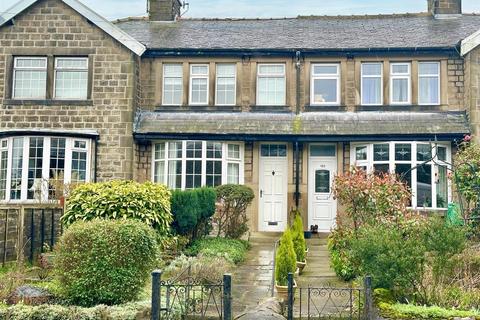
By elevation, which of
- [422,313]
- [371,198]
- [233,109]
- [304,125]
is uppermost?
[233,109]

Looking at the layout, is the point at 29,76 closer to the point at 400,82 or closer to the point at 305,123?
the point at 305,123

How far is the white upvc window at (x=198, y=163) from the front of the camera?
19609 mm

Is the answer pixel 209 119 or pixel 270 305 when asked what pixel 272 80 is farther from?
pixel 270 305

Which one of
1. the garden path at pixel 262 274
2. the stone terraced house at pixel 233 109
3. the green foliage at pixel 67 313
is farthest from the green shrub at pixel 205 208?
the green foliage at pixel 67 313

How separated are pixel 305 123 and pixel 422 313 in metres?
11.1

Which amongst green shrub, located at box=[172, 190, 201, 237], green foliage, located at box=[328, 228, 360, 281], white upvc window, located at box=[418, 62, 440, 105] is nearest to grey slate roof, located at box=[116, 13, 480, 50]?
white upvc window, located at box=[418, 62, 440, 105]

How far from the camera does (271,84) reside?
20.6 meters

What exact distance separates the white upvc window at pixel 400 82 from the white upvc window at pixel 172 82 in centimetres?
739

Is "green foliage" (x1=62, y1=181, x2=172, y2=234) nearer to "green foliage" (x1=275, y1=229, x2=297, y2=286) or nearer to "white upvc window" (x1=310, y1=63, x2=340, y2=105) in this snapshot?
"green foliage" (x1=275, y1=229, x2=297, y2=286)

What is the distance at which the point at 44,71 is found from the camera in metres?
19.9

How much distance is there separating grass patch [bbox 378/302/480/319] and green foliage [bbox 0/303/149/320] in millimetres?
3994

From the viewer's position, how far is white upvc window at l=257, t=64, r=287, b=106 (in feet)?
67.3

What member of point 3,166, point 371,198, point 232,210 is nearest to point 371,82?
point 232,210

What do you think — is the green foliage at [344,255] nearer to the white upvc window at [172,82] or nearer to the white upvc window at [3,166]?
the white upvc window at [172,82]
